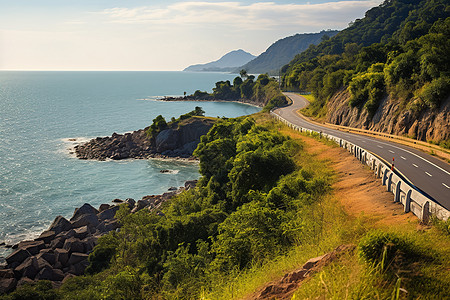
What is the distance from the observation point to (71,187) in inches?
2127

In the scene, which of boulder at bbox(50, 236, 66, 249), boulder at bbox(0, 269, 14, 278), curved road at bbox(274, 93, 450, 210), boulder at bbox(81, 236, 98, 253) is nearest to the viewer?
curved road at bbox(274, 93, 450, 210)

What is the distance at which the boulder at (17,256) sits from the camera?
3174 centimetres

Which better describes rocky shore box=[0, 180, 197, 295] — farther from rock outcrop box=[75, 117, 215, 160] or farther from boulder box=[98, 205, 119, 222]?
rock outcrop box=[75, 117, 215, 160]

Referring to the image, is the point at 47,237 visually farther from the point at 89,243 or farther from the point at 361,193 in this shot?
the point at 361,193

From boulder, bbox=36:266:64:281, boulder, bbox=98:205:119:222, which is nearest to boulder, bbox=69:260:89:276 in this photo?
boulder, bbox=36:266:64:281

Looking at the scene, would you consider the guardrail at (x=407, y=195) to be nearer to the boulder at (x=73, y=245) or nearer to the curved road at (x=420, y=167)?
the curved road at (x=420, y=167)

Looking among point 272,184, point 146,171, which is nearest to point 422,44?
point 272,184

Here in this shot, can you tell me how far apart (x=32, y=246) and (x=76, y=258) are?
5.58 m

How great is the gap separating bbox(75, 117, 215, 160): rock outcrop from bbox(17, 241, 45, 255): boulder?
3802 cm

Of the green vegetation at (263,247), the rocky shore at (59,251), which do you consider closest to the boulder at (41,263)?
the rocky shore at (59,251)

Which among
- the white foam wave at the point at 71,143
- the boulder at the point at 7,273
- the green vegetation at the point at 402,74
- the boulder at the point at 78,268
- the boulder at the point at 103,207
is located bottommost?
the boulder at the point at 78,268

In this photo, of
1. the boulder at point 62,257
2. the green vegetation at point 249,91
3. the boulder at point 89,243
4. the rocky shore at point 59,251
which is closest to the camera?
the rocky shore at point 59,251

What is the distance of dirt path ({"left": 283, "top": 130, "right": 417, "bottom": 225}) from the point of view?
16.1 metres

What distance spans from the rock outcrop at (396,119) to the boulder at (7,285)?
3916 cm
